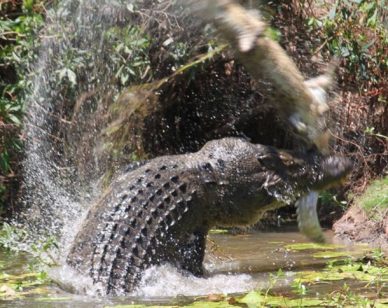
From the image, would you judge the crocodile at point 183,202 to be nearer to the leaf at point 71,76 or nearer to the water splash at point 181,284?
the water splash at point 181,284

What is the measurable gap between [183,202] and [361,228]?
9.41 ft

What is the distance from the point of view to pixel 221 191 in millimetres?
6102

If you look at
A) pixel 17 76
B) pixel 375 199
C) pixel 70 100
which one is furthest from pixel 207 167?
pixel 17 76

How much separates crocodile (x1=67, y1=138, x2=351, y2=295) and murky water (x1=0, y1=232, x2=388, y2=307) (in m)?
0.14

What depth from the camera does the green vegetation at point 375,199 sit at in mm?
8266

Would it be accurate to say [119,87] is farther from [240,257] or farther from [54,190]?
[240,257]

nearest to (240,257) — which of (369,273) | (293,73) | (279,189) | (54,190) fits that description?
(279,189)

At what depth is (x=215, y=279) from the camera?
5.83m

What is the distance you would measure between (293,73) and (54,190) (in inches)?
174

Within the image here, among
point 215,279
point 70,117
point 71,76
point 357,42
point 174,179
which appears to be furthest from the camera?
point 70,117

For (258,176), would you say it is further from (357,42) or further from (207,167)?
(357,42)

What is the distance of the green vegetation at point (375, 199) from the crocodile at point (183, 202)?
2059 mm

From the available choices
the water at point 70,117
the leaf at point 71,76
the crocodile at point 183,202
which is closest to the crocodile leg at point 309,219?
the crocodile at point 183,202

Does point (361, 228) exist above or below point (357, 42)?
below
